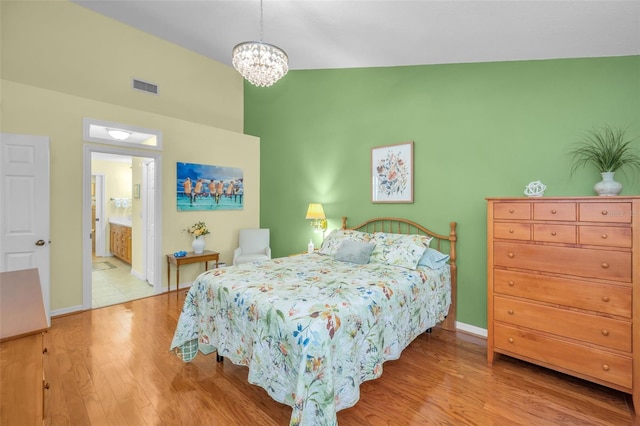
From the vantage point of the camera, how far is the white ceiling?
216cm

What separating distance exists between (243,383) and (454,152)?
3.04m

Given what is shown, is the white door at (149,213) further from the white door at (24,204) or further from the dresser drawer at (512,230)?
the dresser drawer at (512,230)

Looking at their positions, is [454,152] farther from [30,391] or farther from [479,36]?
[30,391]

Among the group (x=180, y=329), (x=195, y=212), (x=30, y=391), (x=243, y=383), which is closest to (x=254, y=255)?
(x=195, y=212)

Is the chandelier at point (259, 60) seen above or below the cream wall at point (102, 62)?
below

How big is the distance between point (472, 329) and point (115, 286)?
518cm

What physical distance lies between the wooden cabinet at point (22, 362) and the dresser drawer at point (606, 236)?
121 inches

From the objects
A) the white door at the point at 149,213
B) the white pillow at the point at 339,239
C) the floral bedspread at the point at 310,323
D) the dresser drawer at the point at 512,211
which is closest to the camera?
the floral bedspread at the point at 310,323

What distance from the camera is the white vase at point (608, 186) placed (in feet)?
7.05

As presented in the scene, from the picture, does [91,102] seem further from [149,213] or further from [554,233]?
[554,233]

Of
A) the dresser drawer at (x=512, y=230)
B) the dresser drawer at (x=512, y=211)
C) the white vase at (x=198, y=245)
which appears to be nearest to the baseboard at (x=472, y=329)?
the dresser drawer at (x=512, y=230)

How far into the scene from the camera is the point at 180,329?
2.40 meters

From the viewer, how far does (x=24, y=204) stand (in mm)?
2992

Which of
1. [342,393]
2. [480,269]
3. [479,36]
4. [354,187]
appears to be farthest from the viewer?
[354,187]
